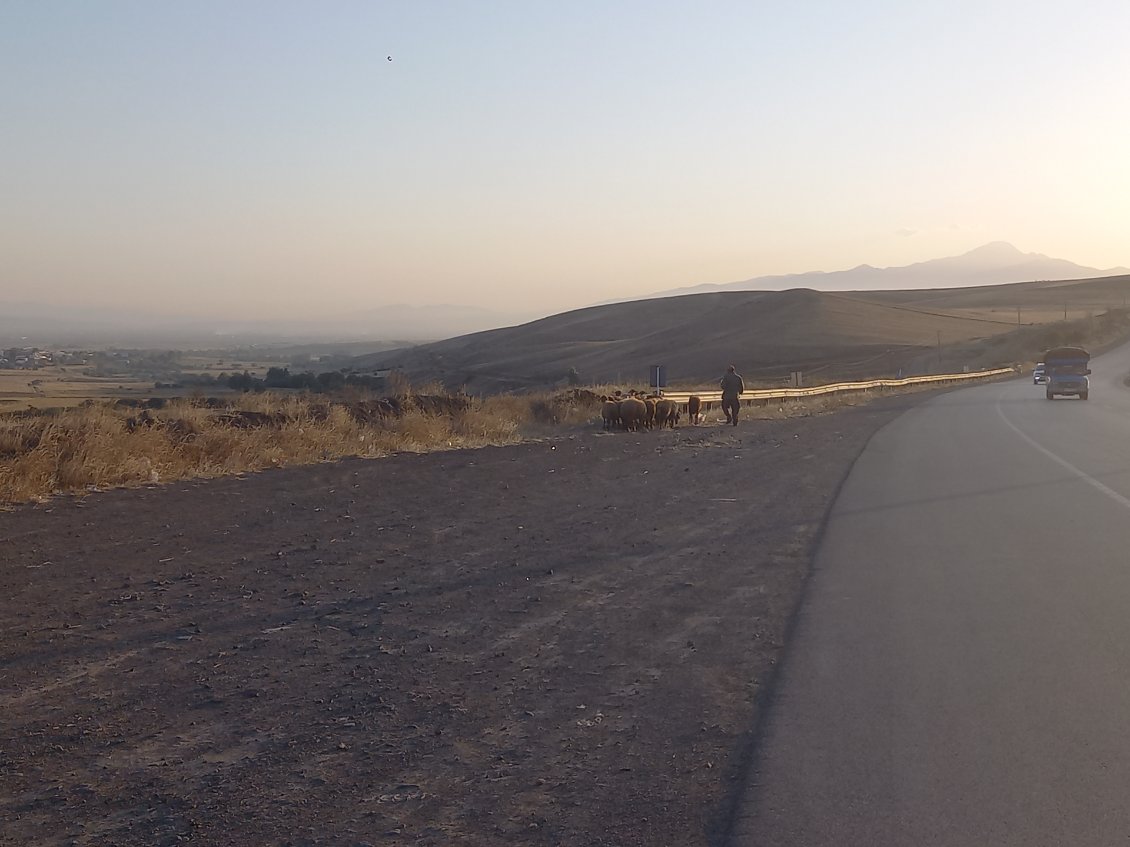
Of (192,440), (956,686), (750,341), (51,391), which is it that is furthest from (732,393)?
(750,341)

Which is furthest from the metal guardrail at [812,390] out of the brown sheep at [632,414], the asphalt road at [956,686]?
the asphalt road at [956,686]

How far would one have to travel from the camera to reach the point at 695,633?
26.9 ft

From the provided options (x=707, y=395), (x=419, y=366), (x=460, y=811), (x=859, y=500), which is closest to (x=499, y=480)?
(x=859, y=500)

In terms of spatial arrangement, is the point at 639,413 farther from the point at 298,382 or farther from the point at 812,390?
the point at 298,382

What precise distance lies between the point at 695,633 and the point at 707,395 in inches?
1067

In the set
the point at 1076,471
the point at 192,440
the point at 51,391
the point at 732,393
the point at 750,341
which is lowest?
the point at 1076,471

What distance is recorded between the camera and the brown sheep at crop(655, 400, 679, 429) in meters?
29.0

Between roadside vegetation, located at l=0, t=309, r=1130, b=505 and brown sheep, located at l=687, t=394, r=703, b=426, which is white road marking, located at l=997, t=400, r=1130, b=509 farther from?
roadside vegetation, located at l=0, t=309, r=1130, b=505

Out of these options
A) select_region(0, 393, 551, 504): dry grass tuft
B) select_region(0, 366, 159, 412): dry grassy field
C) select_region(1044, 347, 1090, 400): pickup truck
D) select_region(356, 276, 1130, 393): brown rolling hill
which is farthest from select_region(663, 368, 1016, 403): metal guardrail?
select_region(0, 366, 159, 412): dry grassy field

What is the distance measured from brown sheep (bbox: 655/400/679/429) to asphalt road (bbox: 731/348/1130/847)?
46.4ft

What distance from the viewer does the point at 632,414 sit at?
27781 millimetres

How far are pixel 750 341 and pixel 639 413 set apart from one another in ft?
299

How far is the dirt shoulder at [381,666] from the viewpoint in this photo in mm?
4906

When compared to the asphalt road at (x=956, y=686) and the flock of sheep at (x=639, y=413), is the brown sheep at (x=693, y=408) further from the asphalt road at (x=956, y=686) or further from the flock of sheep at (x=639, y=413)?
the asphalt road at (x=956, y=686)
